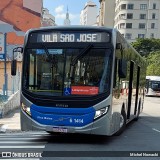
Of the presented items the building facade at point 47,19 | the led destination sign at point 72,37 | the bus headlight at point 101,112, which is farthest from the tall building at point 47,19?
the bus headlight at point 101,112

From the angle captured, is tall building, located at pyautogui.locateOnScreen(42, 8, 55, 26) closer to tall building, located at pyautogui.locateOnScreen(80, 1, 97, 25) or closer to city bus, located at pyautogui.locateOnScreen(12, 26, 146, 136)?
tall building, located at pyautogui.locateOnScreen(80, 1, 97, 25)

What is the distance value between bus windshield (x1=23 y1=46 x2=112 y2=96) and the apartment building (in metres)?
111

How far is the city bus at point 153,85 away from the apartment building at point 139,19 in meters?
62.8

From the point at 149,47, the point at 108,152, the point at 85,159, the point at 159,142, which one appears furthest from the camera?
→ the point at 149,47

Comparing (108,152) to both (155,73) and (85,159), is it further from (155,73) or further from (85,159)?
(155,73)

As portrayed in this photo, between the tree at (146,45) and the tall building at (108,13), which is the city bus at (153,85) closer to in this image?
the tree at (146,45)

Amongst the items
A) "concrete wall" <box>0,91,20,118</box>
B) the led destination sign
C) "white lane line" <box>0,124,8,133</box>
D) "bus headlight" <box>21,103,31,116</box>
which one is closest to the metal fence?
"concrete wall" <box>0,91,20,118</box>

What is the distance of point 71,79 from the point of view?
11297 mm

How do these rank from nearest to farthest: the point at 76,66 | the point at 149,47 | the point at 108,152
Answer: the point at 108,152 → the point at 76,66 → the point at 149,47

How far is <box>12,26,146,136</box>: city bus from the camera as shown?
11141 millimetres

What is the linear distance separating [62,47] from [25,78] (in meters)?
1.32

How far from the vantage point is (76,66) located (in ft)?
37.1

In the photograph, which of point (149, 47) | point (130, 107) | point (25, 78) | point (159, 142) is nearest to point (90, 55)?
point (25, 78)

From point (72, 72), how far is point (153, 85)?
160ft
